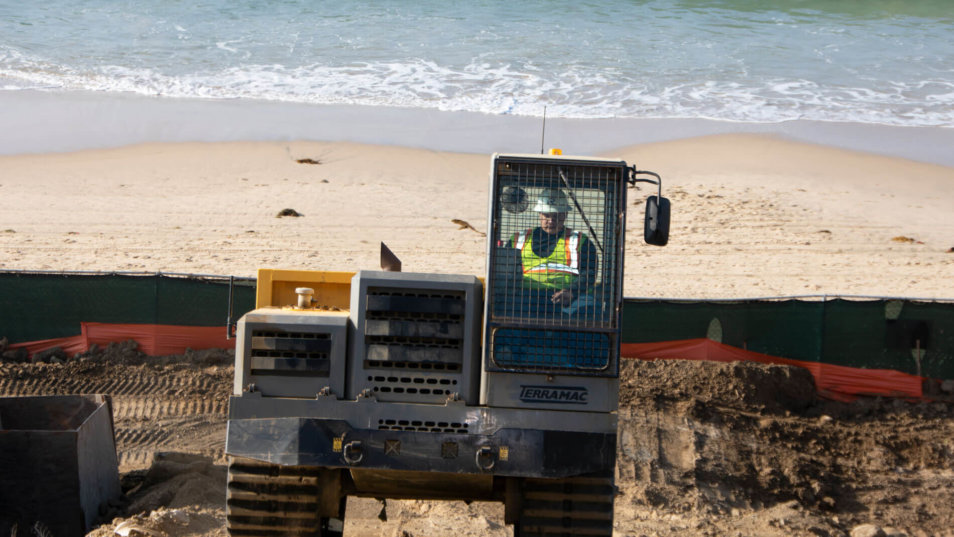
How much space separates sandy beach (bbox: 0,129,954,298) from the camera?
15531 mm

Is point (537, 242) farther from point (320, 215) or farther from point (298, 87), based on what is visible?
point (298, 87)

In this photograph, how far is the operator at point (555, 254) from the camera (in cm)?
582

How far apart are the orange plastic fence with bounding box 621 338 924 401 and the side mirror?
645 centimetres

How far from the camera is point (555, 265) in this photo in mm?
5848

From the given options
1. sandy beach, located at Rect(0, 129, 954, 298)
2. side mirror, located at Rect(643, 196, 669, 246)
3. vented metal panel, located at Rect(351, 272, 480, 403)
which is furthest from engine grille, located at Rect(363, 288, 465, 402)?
sandy beach, located at Rect(0, 129, 954, 298)

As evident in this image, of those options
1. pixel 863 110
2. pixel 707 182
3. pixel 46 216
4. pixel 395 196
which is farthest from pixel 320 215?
pixel 863 110

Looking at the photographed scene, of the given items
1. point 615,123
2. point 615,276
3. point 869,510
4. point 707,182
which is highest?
point 615,123

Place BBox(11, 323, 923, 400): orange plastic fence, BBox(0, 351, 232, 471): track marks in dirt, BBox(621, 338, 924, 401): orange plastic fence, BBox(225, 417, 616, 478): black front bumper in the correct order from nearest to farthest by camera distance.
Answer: BBox(225, 417, 616, 478): black front bumper, BBox(0, 351, 232, 471): track marks in dirt, BBox(621, 338, 924, 401): orange plastic fence, BBox(11, 323, 923, 400): orange plastic fence

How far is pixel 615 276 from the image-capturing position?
5789 millimetres

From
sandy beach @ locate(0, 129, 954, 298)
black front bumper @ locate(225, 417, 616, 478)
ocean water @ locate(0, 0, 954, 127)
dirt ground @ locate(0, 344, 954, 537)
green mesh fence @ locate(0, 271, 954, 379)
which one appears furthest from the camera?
ocean water @ locate(0, 0, 954, 127)

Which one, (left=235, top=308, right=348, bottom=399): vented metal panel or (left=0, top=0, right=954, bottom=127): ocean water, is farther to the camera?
(left=0, top=0, right=954, bottom=127): ocean water

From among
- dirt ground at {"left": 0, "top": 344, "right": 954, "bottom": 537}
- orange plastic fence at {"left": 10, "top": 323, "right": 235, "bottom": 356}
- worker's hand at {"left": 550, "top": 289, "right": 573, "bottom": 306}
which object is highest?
worker's hand at {"left": 550, "top": 289, "right": 573, "bottom": 306}

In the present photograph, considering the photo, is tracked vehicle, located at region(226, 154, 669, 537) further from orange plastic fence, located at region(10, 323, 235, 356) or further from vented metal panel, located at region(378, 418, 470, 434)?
orange plastic fence, located at region(10, 323, 235, 356)

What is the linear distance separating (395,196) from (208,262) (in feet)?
14.4
